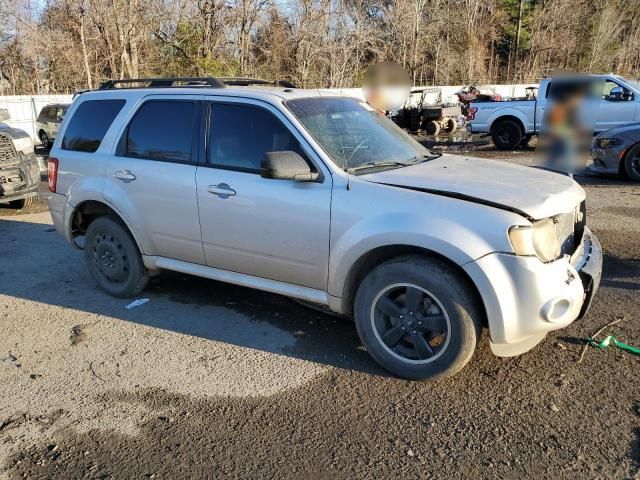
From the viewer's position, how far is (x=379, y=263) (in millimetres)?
3742

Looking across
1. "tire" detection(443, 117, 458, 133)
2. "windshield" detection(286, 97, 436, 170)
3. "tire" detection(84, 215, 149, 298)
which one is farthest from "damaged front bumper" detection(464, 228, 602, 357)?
"tire" detection(443, 117, 458, 133)

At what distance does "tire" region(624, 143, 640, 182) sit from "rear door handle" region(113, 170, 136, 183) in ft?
29.2

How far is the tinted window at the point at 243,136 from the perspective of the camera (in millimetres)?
4072

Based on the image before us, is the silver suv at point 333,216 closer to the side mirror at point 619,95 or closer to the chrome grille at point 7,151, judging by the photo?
the chrome grille at point 7,151

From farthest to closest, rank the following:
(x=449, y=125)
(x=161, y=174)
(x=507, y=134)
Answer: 1. (x=449, y=125)
2. (x=507, y=134)
3. (x=161, y=174)

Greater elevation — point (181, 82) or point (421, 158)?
point (181, 82)

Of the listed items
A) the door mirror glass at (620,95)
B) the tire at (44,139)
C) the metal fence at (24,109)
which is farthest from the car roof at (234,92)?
the metal fence at (24,109)

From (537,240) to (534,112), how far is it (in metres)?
13.7

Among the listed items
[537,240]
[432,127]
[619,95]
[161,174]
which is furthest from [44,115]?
[537,240]

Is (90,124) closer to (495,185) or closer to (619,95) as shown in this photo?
(495,185)

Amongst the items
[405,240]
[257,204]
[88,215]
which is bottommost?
[88,215]

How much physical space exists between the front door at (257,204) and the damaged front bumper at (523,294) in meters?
1.11

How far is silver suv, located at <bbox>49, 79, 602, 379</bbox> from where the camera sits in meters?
3.27

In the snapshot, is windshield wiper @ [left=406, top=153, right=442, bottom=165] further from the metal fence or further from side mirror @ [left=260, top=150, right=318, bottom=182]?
the metal fence
